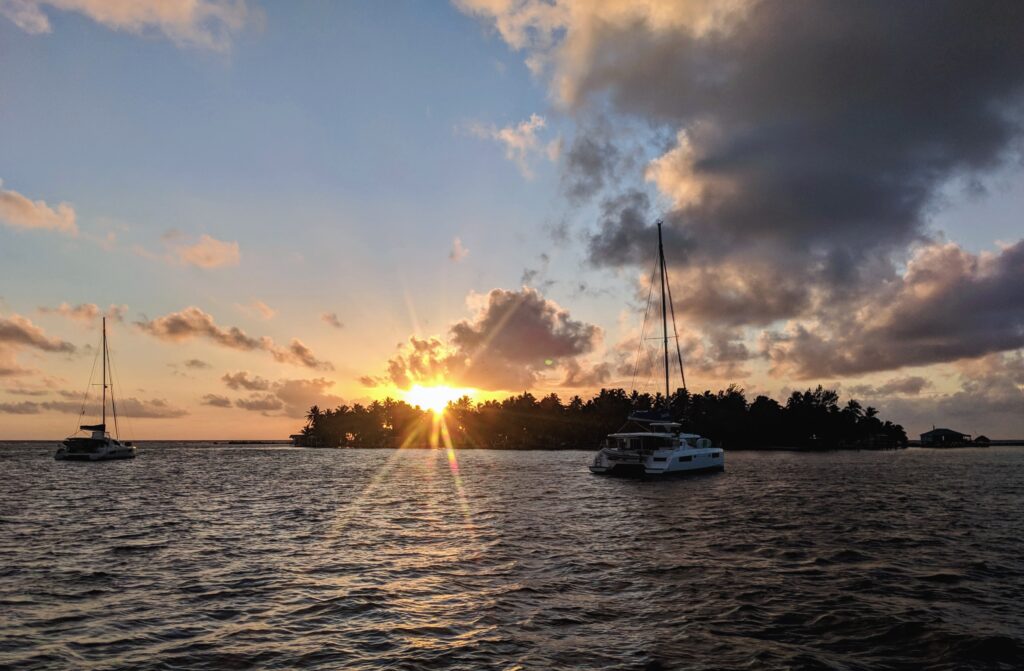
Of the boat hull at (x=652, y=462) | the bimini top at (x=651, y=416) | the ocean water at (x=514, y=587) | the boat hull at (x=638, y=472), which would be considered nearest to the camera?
the ocean water at (x=514, y=587)

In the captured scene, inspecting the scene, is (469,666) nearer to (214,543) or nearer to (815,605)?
(815,605)

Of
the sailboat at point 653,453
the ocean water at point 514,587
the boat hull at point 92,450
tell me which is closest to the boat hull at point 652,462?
the sailboat at point 653,453

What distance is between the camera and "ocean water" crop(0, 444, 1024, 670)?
14375mm

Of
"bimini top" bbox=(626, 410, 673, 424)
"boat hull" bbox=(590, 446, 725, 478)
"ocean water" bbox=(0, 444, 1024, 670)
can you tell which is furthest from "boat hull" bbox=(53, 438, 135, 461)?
"bimini top" bbox=(626, 410, 673, 424)

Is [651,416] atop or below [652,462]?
atop

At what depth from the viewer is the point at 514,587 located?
2038 centimetres

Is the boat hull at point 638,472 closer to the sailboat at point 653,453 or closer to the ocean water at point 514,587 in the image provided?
the sailboat at point 653,453

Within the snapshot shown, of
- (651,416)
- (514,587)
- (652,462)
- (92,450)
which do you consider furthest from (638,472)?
(92,450)

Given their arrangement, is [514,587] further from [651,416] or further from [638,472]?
[651,416]

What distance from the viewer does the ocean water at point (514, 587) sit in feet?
47.2

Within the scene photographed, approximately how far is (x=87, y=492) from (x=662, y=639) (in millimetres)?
58044

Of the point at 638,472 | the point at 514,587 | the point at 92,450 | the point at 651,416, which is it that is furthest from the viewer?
the point at 92,450

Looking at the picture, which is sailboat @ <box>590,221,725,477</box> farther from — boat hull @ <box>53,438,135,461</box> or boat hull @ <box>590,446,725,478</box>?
boat hull @ <box>53,438,135,461</box>

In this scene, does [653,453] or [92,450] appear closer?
[653,453]
